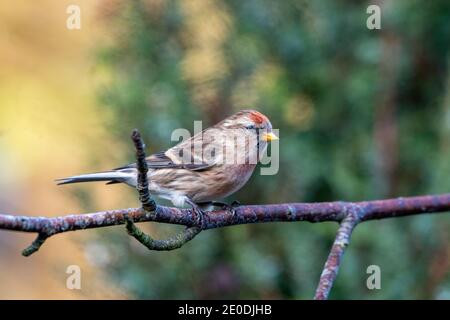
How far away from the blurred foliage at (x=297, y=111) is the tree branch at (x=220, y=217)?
3.07ft

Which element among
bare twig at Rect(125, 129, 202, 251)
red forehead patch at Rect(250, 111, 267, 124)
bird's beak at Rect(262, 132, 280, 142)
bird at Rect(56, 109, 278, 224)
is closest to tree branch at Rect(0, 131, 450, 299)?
bare twig at Rect(125, 129, 202, 251)

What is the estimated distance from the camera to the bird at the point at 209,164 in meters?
3.76

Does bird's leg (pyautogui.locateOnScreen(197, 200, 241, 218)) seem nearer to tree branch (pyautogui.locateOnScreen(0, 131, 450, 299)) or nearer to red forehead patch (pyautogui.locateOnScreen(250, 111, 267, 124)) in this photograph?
tree branch (pyautogui.locateOnScreen(0, 131, 450, 299))

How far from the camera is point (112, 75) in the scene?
15.7 ft

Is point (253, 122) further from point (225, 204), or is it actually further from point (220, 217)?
point (220, 217)

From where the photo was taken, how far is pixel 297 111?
4941 millimetres

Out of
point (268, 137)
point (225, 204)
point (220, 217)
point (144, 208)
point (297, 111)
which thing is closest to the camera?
point (144, 208)

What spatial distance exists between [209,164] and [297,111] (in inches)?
48.9

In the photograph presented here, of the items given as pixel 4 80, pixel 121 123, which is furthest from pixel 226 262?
pixel 4 80

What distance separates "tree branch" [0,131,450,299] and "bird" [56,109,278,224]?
64 cm

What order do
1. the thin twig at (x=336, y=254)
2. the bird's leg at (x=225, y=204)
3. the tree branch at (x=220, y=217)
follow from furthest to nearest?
the bird's leg at (x=225, y=204)
the thin twig at (x=336, y=254)
the tree branch at (x=220, y=217)

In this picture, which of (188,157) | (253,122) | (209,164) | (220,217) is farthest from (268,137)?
(220,217)

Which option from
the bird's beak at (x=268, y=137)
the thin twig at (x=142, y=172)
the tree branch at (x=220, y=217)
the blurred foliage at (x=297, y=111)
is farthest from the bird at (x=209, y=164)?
the thin twig at (x=142, y=172)

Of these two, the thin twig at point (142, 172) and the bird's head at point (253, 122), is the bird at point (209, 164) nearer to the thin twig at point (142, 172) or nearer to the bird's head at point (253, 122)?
the bird's head at point (253, 122)
